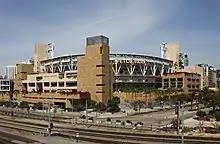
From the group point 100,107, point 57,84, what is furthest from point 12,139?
point 57,84

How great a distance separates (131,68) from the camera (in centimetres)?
17300

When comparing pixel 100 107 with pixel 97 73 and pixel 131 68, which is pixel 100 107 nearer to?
pixel 97 73

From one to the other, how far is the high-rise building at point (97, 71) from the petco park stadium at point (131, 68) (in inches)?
1765

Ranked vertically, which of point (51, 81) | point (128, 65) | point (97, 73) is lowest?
point (51, 81)

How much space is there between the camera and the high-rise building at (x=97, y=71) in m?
112

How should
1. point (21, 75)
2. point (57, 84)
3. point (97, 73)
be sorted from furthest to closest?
point (21, 75)
point (57, 84)
point (97, 73)

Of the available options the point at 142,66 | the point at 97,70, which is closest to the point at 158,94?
the point at 97,70

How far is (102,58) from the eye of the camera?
368 feet

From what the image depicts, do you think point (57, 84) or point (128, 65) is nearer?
point (57, 84)

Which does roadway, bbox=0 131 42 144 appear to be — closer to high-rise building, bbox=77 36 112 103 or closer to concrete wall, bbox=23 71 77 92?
high-rise building, bbox=77 36 112 103

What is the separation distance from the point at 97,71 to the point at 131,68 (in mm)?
62389

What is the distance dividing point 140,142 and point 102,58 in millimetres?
66716

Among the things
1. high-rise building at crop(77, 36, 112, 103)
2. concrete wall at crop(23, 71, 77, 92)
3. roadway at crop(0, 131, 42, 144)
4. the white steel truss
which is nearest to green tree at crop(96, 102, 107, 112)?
high-rise building at crop(77, 36, 112, 103)

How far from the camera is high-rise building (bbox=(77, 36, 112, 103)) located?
11175cm
